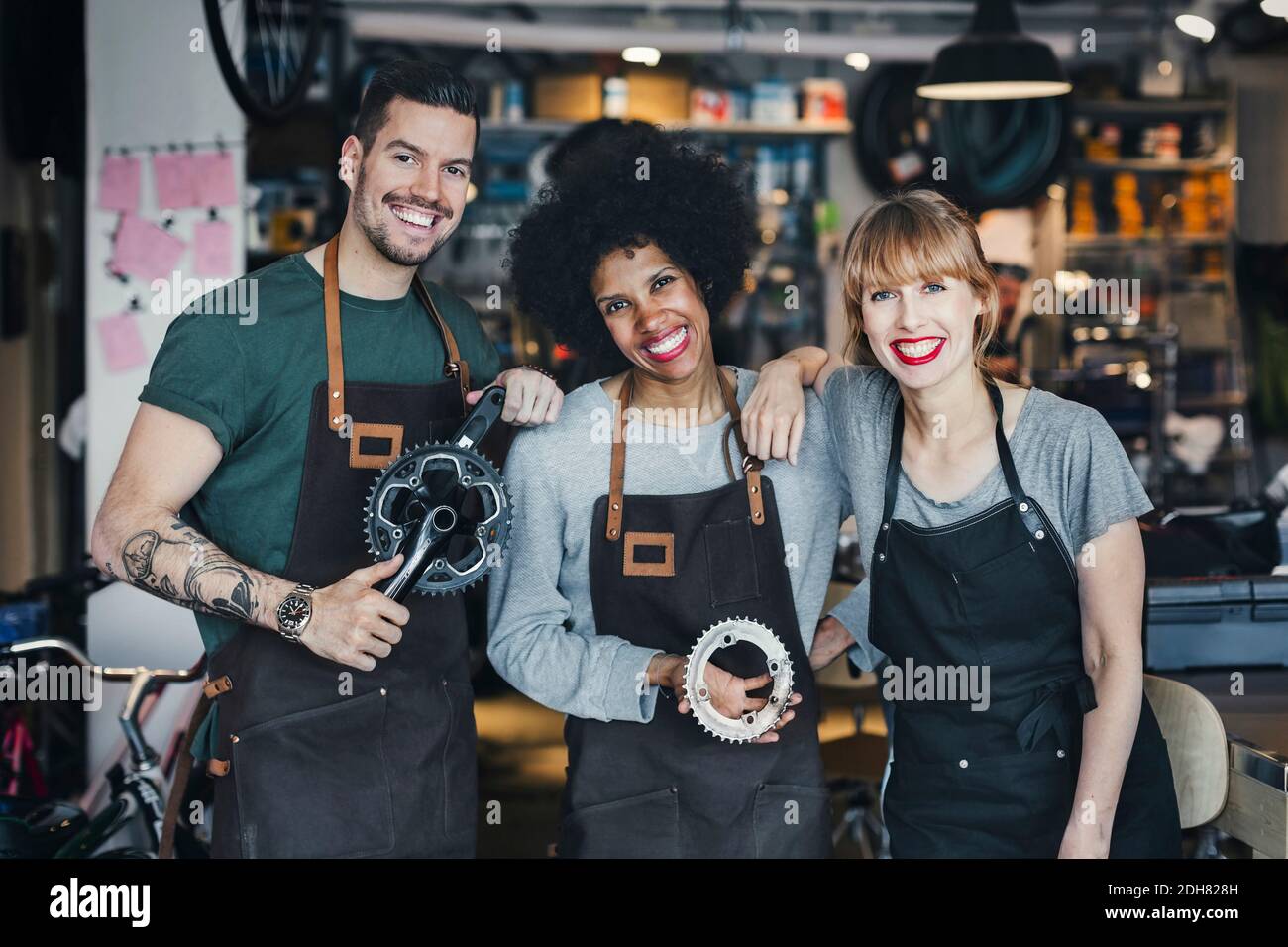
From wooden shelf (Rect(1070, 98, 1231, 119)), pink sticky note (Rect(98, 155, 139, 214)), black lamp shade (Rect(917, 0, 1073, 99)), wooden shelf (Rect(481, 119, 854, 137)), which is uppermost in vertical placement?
wooden shelf (Rect(1070, 98, 1231, 119))

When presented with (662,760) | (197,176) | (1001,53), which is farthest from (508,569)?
(1001,53)

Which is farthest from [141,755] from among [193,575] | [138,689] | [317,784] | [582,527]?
[582,527]

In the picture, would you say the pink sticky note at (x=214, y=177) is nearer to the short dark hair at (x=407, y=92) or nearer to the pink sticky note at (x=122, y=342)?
the pink sticky note at (x=122, y=342)

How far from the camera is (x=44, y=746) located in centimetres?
397

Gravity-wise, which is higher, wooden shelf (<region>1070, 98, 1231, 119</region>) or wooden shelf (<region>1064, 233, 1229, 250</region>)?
wooden shelf (<region>1070, 98, 1231, 119</region>)

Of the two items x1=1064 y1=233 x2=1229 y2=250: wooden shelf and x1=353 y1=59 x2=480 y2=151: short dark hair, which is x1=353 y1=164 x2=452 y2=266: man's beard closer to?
x1=353 y1=59 x2=480 y2=151: short dark hair

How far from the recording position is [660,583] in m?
2.30

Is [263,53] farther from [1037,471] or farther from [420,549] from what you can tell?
[1037,471]

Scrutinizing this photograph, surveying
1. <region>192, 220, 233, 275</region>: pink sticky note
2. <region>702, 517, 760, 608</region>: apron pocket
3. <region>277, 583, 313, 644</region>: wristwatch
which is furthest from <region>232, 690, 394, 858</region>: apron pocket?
<region>192, 220, 233, 275</region>: pink sticky note

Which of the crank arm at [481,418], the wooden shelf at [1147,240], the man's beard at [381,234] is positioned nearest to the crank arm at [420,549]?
the crank arm at [481,418]

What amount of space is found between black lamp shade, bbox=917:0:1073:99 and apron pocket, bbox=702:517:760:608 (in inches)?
128

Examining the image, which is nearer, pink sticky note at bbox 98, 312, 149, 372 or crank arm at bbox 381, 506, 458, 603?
crank arm at bbox 381, 506, 458, 603

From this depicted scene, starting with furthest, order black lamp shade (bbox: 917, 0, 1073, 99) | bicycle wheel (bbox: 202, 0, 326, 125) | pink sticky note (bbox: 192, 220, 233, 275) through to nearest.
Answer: black lamp shade (bbox: 917, 0, 1073, 99), pink sticky note (bbox: 192, 220, 233, 275), bicycle wheel (bbox: 202, 0, 326, 125)

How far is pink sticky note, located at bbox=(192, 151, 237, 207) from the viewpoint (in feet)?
13.3
